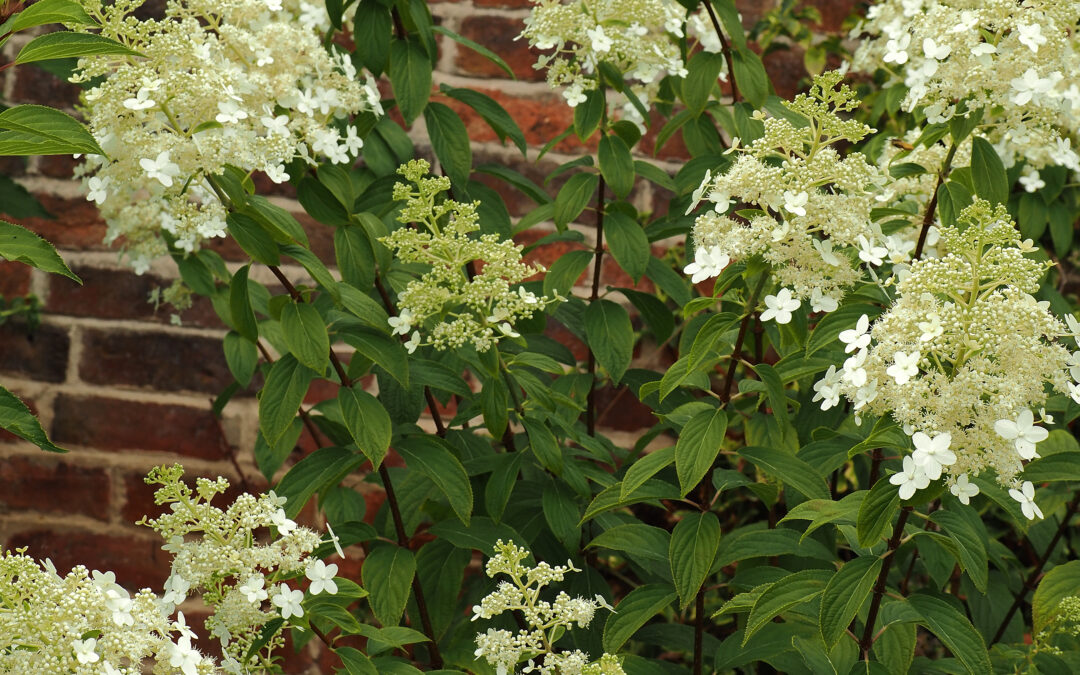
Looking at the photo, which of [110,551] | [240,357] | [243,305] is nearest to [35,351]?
[110,551]

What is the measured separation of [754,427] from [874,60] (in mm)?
818

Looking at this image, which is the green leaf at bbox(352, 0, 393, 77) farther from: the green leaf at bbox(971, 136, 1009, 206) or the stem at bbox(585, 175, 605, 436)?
the green leaf at bbox(971, 136, 1009, 206)

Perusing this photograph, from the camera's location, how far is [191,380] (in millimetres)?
2254

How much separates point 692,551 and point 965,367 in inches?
17.9

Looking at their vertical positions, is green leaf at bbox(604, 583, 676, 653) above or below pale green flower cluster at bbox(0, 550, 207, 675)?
below

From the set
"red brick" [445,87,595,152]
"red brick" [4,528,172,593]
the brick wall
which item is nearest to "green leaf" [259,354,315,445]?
the brick wall

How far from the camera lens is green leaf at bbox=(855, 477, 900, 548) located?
99 centimetres

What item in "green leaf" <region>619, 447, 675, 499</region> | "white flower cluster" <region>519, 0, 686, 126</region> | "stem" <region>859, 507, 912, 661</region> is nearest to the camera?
"stem" <region>859, 507, 912, 661</region>

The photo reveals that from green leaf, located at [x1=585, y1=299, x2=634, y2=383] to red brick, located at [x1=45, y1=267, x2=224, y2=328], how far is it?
3.40ft

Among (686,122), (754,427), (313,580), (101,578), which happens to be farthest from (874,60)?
(101,578)

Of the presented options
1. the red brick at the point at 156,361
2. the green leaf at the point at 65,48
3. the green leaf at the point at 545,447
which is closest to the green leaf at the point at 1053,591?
the green leaf at the point at 545,447

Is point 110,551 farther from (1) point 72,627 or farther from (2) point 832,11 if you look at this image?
(2) point 832,11

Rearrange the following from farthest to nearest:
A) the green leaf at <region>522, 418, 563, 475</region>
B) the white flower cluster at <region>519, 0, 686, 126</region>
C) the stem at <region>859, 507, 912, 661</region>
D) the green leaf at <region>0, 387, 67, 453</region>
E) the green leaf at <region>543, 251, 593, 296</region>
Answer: the green leaf at <region>543, 251, 593, 296</region> → the white flower cluster at <region>519, 0, 686, 126</region> → the green leaf at <region>522, 418, 563, 475</region> → the stem at <region>859, 507, 912, 661</region> → the green leaf at <region>0, 387, 67, 453</region>

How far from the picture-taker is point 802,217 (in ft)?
3.43
